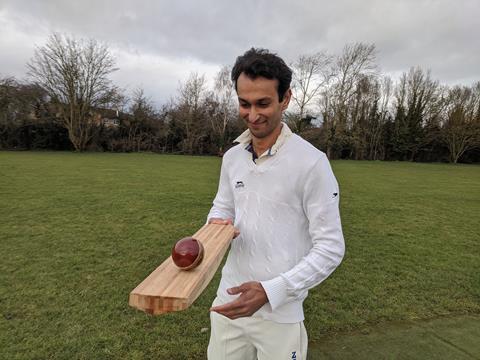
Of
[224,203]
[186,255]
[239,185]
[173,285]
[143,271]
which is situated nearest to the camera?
[173,285]

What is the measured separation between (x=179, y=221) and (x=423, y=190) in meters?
12.8

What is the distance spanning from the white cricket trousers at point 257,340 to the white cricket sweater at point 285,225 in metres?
0.06

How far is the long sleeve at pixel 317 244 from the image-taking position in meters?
1.29

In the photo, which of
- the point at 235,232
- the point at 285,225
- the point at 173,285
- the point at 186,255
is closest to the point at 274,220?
the point at 285,225

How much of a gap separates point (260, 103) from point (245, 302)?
2.82 ft

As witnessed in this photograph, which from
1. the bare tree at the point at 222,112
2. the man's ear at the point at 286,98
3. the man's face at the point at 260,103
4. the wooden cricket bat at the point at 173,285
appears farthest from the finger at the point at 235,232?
the bare tree at the point at 222,112

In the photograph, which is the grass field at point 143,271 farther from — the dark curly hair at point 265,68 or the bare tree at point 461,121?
the bare tree at point 461,121

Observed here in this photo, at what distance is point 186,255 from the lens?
1237mm

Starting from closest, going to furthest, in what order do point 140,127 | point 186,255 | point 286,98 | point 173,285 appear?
point 173,285
point 186,255
point 286,98
point 140,127

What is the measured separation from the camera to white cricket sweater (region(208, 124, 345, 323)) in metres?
1.31

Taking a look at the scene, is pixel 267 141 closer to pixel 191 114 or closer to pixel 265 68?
pixel 265 68

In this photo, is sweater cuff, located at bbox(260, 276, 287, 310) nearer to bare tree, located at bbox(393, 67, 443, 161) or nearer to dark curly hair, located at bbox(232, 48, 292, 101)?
dark curly hair, located at bbox(232, 48, 292, 101)

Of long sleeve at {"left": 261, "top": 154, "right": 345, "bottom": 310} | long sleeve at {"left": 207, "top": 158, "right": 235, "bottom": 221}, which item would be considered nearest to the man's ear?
long sleeve at {"left": 261, "top": 154, "right": 345, "bottom": 310}

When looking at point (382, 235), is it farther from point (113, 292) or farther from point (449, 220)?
point (113, 292)
